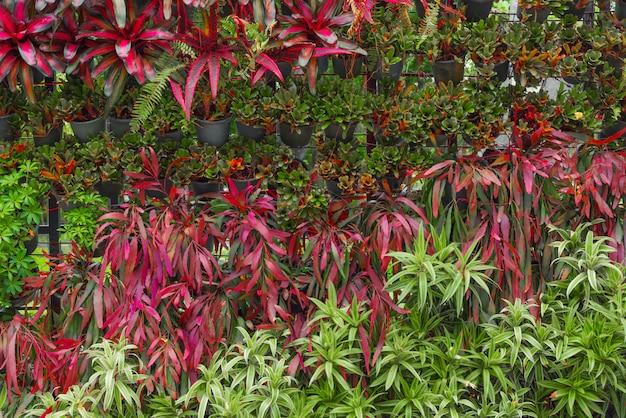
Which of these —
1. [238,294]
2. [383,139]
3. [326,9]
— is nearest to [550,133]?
[383,139]

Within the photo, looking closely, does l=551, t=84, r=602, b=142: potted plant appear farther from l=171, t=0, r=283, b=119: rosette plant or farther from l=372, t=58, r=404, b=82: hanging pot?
l=171, t=0, r=283, b=119: rosette plant

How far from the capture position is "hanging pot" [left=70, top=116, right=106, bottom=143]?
112 inches

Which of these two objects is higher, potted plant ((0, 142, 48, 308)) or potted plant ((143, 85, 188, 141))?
potted plant ((143, 85, 188, 141))

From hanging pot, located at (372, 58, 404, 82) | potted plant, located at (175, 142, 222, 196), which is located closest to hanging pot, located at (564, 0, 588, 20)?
hanging pot, located at (372, 58, 404, 82)

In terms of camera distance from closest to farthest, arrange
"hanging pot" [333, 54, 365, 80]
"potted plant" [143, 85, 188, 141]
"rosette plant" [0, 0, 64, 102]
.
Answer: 1. "rosette plant" [0, 0, 64, 102]
2. "potted plant" [143, 85, 188, 141]
3. "hanging pot" [333, 54, 365, 80]

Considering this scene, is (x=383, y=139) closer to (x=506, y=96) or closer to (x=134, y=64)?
(x=506, y=96)

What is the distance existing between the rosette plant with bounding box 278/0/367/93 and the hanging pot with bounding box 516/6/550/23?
0.70 metres

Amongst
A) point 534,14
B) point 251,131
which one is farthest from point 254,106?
point 534,14

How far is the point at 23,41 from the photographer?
2551mm

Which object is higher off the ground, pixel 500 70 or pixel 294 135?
pixel 500 70

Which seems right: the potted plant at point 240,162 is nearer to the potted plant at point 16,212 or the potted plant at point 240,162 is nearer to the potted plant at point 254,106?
the potted plant at point 254,106

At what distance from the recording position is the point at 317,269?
2688mm

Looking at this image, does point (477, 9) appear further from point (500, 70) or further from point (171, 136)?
point (171, 136)

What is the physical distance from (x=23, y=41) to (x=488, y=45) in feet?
5.31
